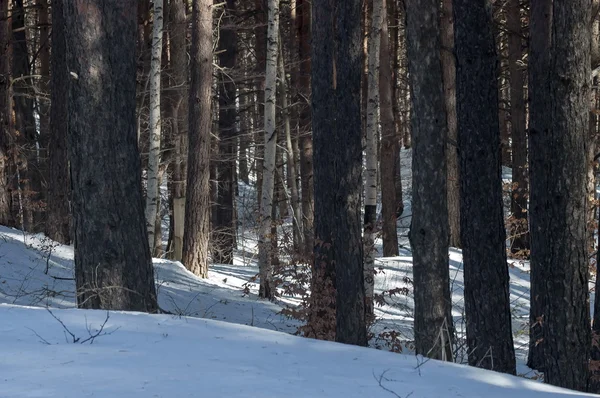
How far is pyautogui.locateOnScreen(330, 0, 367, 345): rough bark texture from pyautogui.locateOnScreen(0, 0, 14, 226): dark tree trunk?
23.6 feet

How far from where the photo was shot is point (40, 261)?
12805mm

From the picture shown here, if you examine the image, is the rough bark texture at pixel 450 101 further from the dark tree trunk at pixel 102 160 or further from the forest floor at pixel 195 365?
the forest floor at pixel 195 365

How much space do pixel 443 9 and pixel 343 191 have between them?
8.16m

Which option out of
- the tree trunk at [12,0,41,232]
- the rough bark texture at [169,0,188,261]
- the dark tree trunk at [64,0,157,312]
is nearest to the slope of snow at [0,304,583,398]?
the dark tree trunk at [64,0,157,312]

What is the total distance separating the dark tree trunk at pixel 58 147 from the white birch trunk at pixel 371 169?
18.3 ft

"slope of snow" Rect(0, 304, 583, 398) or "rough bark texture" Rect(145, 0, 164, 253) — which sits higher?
"rough bark texture" Rect(145, 0, 164, 253)

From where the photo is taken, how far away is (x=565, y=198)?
8.02 m

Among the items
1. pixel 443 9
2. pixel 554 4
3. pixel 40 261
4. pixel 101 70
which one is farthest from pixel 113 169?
pixel 443 9

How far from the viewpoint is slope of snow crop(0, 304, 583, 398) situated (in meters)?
4.23

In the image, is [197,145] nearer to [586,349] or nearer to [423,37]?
[423,37]

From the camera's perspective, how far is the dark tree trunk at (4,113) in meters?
14.6

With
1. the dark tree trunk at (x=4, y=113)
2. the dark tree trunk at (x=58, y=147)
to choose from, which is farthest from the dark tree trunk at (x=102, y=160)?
the dark tree trunk at (x=4, y=113)

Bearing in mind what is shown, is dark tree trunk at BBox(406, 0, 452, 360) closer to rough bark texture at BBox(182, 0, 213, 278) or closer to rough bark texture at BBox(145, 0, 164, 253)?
rough bark texture at BBox(145, 0, 164, 253)

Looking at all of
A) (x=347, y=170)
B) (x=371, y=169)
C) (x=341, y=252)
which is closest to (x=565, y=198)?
(x=347, y=170)
